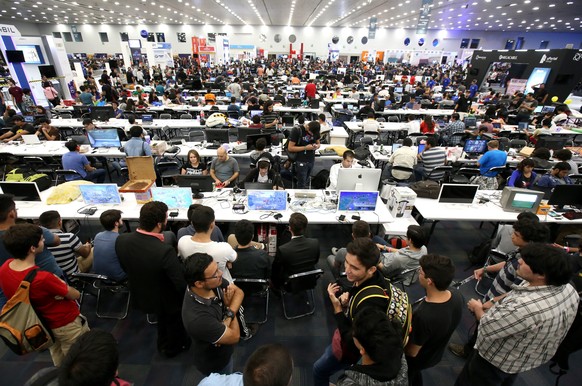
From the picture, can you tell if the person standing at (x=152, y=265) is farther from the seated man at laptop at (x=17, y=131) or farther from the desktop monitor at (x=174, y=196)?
the seated man at laptop at (x=17, y=131)

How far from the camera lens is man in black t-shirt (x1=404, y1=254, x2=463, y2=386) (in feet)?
6.50

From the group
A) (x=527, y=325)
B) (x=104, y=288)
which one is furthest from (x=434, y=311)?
(x=104, y=288)

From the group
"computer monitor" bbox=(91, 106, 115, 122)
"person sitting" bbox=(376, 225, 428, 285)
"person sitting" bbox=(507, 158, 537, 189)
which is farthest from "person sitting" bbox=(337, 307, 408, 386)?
"computer monitor" bbox=(91, 106, 115, 122)

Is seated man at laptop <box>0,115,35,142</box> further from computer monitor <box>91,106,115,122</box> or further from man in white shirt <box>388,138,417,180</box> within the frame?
man in white shirt <box>388,138,417,180</box>

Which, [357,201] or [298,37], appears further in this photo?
[298,37]

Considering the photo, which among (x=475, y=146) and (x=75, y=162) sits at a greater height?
(x=475, y=146)

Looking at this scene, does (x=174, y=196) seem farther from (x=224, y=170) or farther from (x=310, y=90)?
(x=310, y=90)

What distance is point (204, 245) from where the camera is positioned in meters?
2.90

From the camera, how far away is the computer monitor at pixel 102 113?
9.03 meters

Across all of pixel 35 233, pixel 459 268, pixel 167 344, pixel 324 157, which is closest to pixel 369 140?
pixel 324 157

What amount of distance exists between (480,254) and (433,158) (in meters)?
2.42

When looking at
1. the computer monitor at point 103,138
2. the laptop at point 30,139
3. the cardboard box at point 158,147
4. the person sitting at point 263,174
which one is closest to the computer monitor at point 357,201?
the person sitting at point 263,174

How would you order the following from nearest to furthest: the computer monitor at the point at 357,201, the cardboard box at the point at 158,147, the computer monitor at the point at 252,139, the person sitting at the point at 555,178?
1. the computer monitor at the point at 357,201
2. the person sitting at the point at 555,178
3. the cardboard box at the point at 158,147
4. the computer monitor at the point at 252,139

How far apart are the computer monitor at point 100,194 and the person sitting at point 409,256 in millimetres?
4202
